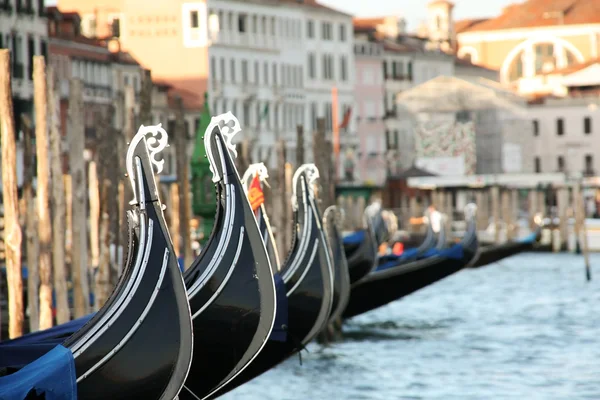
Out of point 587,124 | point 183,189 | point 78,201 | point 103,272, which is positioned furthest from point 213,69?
point 78,201

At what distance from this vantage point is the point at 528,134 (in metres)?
63.4

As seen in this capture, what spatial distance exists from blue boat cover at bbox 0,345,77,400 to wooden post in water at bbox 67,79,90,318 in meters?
6.54

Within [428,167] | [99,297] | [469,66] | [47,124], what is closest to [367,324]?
[99,297]

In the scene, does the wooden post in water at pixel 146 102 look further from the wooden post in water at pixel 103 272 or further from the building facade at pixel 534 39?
the building facade at pixel 534 39

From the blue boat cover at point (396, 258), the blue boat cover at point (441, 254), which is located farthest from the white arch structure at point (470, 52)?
the blue boat cover at point (441, 254)

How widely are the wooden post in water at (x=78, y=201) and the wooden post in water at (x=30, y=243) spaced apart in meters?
0.32

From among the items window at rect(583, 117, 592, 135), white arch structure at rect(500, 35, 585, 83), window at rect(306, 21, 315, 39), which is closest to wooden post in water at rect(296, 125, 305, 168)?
window at rect(306, 21, 315, 39)

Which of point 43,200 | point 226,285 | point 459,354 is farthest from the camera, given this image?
point 459,354

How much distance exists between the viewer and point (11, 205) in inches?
544

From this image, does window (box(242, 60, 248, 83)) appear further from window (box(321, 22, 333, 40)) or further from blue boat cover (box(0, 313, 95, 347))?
blue boat cover (box(0, 313, 95, 347))

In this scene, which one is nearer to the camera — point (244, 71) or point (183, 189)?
point (183, 189)

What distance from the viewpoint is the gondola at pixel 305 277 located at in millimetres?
14211

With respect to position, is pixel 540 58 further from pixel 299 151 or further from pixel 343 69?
pixel 299 151

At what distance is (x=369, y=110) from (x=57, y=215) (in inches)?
1868
